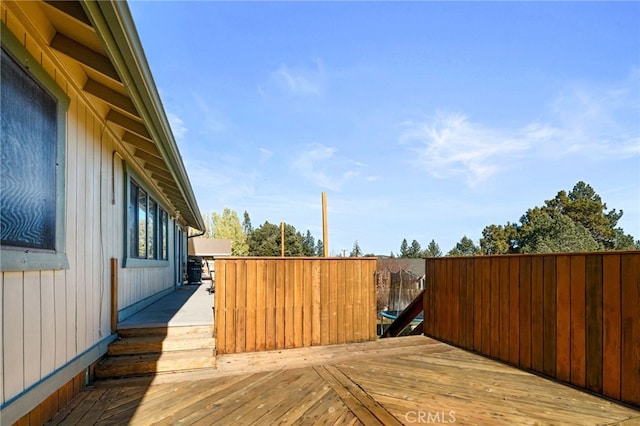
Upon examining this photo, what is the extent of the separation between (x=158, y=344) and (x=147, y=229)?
2778 millimetres

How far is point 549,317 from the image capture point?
127 inches

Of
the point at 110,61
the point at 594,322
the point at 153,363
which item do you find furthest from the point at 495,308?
the point at 110,61

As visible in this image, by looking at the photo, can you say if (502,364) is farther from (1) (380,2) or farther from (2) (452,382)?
(1) (380,2)

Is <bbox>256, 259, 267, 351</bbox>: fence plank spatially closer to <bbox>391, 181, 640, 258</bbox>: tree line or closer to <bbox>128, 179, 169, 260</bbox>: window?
<bbox>128, 179, 169, 260</bbox>: window

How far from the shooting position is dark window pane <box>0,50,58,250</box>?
5.97 feet

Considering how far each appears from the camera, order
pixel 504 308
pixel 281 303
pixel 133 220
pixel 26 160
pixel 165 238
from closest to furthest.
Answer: pixel 26 160
pixel 504 308
pixel 281 303
pixel 133 220
pixel 165 238

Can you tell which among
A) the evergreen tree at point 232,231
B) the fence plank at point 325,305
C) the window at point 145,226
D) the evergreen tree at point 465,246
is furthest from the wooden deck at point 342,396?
the evergreen tree at point 465,246

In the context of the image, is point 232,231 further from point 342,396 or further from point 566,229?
point 342,396

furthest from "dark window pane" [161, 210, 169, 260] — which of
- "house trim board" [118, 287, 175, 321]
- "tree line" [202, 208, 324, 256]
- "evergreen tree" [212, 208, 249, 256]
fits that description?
"evergreen tree" [212, 208, 249, 256]

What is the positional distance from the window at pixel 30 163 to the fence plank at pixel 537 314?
4122 millimetres

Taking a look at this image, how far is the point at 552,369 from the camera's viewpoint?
3178 mm

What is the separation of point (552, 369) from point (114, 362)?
13.6 feet

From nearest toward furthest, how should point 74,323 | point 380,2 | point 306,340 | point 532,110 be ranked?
1. point 74,323
2. point 306,340
3. point 380,2
4. point 532,110

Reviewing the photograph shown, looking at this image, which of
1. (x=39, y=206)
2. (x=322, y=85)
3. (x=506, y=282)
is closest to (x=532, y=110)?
(x=322, y=85)
